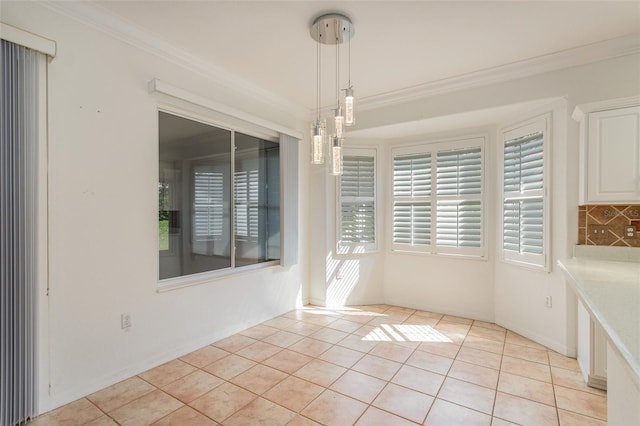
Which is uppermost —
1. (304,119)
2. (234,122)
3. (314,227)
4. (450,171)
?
(304,119)

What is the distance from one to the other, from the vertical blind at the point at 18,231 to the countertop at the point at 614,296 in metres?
2.83

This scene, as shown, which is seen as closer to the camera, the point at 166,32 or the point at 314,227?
the point at 166,32

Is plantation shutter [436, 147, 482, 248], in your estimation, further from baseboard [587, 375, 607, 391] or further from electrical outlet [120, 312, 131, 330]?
electrical outlet [120, 312, 131, 330]

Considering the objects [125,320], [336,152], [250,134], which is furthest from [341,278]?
[125,320]

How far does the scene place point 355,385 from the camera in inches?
95.4

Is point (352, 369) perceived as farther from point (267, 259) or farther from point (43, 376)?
point (43, 376)

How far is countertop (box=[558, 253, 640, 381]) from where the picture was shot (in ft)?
3.27

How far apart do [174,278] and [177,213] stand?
1.93 feet

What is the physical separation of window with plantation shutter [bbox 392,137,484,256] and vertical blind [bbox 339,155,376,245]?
32 centimetres

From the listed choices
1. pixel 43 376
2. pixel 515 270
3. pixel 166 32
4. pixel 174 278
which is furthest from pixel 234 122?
pixel 515 270

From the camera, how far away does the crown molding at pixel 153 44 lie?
2.18m

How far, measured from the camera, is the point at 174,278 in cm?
290

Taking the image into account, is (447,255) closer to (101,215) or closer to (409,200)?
(409,200)

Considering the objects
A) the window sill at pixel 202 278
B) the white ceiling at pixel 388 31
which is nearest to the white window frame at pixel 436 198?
the white ceiling at pixel 388 31
